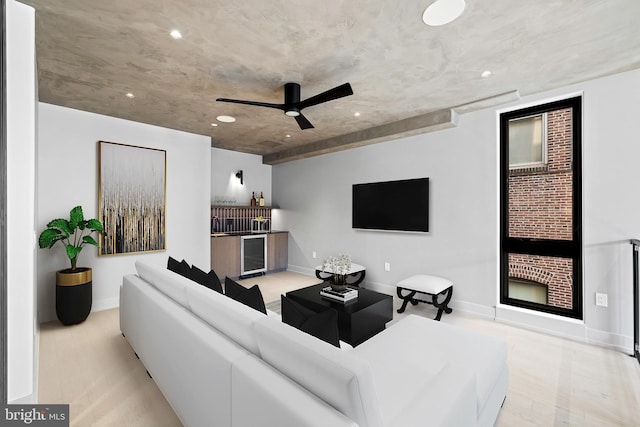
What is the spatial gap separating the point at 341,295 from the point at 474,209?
205cm

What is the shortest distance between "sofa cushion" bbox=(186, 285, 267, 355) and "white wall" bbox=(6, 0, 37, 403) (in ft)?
3.04

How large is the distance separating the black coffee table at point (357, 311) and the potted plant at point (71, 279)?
2.37 meters

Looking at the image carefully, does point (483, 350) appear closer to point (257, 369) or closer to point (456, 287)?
point (257, 369)

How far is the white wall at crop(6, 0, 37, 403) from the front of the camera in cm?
163

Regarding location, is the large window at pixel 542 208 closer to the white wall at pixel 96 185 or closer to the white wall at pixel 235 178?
the white wall at pixel 96 185

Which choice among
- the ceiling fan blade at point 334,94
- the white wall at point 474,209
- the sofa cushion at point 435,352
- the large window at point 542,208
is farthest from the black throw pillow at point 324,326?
the large window at point 542,208

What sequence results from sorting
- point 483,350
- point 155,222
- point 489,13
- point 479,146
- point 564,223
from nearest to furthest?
point 483,350
point 489,13
point 564,223
point 479,146
point 155,222

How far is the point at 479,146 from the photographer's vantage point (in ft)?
11.8

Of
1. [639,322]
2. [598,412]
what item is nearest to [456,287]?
[639,322]

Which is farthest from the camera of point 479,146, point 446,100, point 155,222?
point 155,222

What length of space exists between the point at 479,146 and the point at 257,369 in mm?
3624

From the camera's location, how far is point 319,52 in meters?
2.33

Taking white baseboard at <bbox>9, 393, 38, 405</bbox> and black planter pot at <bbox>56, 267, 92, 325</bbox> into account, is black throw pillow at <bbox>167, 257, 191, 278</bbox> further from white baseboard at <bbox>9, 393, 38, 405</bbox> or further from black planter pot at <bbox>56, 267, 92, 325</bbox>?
black planter pot at <bbox>56, 267, 92, 325</bbox>

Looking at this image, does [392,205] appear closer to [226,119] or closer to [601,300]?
[601,300]
